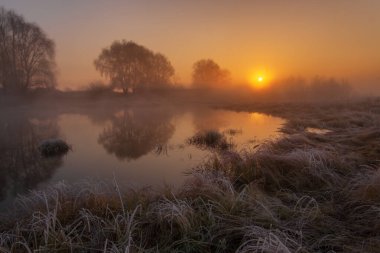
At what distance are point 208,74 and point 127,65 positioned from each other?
23.0 meters

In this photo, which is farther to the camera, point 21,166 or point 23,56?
point 23,56

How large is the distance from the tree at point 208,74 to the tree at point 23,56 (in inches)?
1316

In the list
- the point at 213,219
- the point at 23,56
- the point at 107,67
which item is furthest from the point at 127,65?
the point at 213,219

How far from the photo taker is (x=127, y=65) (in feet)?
159

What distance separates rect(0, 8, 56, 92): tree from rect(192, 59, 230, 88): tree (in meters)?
33.4

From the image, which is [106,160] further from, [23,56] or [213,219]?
[23,56]

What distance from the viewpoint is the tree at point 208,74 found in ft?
219

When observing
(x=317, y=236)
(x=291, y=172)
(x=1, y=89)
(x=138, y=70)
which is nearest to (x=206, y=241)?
(x=317, y=236)

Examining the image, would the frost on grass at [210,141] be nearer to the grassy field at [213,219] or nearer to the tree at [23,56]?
the grassy field at [213,219]

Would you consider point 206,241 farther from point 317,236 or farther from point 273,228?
point 317,236

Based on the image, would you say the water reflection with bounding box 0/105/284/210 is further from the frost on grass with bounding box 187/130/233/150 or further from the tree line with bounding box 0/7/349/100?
the tree line with bounding box 0/7/349/100

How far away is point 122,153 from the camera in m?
10.4

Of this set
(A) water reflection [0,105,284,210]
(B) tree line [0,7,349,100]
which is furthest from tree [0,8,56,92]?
(A) water reflection [0,105,284,210]

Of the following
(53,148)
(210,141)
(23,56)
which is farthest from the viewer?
(23,56)
